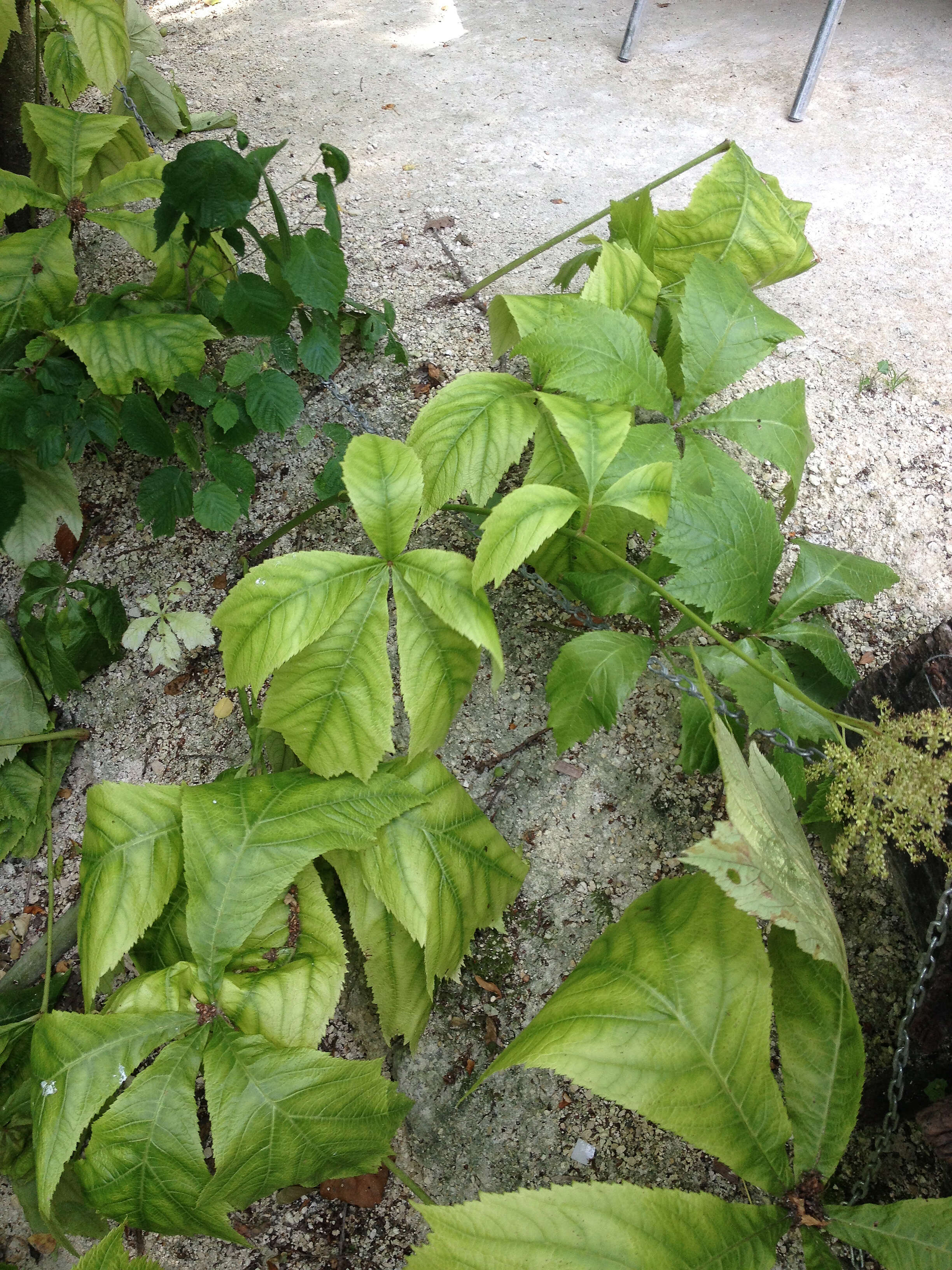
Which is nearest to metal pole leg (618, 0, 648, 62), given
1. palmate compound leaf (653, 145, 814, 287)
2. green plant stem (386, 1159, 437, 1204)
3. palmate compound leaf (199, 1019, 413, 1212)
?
palmate compound leaf (653, 145, 814, 287)

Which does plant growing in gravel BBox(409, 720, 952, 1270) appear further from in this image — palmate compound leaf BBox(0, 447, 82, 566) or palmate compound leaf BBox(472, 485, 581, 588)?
palmate compound leaf BBox(0, 447, 82, 566)

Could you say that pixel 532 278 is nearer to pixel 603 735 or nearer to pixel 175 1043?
pixel 603 735

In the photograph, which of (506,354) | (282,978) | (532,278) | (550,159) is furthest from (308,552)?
(550,159)

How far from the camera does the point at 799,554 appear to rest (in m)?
1.51

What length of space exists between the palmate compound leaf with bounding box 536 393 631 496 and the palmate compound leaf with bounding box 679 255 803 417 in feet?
0.76

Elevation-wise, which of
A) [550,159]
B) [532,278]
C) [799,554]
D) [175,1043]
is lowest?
[175,1043]

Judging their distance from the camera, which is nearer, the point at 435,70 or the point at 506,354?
the point at 506,354

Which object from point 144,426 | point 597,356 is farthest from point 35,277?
point 597,356

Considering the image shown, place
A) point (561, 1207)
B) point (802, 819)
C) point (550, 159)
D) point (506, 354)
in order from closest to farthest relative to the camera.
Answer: point (561, 1207) < point (802, 819) < point (506, 354) < point (550, 159)

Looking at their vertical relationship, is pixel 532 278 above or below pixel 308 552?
above

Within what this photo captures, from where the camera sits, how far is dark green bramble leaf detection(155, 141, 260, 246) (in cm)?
148

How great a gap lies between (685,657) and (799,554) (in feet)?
0.88

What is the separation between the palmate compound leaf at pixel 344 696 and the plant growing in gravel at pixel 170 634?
609 millimetres

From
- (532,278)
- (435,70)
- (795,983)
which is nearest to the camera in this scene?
(795,983)
